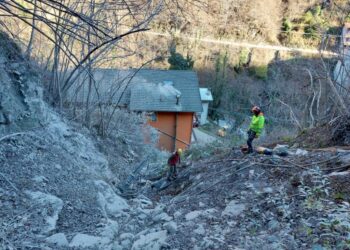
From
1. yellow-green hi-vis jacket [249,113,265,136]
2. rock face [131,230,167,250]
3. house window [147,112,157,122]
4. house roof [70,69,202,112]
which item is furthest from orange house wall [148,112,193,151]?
rock face [131,230,167,250]

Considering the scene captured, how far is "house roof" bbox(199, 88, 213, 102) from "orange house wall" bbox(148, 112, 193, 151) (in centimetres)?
405

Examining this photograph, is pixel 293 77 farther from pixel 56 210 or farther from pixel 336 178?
pixel 56 210

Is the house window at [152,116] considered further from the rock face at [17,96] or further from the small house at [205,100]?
the rock face at [17,96]

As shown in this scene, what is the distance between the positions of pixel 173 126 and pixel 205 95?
17.1 ft

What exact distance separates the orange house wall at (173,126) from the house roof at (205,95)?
4.05m

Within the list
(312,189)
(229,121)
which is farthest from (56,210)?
(229,121)

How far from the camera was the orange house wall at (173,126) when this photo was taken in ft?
65.3

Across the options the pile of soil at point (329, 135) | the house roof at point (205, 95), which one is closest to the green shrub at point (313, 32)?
the pile of soil at point (329, 135)

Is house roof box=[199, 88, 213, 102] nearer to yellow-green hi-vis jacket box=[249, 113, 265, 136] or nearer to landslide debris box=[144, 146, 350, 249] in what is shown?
yellow-green hi-vis jacket box=[249, 113, 265, 136]

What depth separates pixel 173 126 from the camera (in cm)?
2023

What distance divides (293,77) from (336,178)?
18034 millimetres

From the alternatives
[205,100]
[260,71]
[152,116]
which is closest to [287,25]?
[260,71]

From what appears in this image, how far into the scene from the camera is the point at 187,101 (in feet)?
66.4

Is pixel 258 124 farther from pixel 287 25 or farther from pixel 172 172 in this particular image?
pixel 287 25
